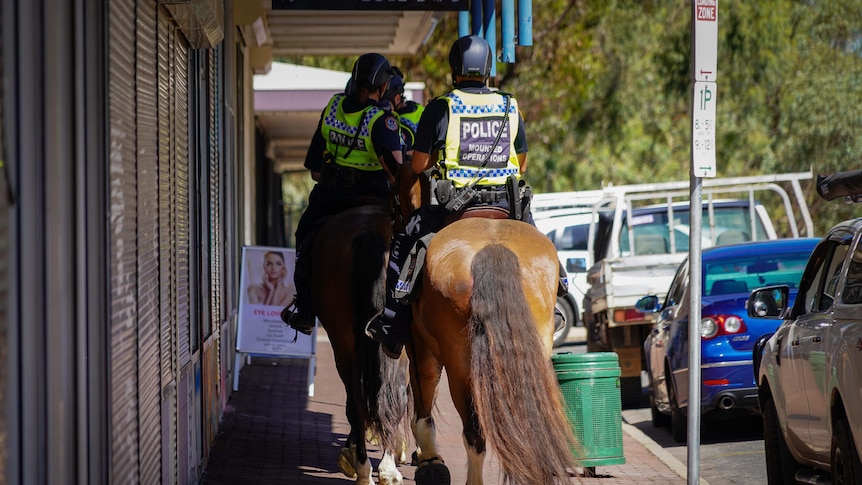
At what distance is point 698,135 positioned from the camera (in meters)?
7.37

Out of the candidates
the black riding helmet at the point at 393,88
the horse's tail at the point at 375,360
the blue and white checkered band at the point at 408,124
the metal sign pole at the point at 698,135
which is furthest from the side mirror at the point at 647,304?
the metal sign pole at the point at 698,135

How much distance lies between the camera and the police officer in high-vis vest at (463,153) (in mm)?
7574

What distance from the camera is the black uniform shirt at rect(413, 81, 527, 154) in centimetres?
764

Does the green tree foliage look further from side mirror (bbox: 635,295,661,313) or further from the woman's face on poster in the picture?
side mirror (bbox: 635,295,661,313)

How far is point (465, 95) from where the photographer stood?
764cm

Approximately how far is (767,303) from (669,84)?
25.8 meters

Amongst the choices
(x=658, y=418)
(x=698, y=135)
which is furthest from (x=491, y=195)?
(x=658, y=418)

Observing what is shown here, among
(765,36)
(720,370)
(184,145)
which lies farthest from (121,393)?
(765,36)

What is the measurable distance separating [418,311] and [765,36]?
26549 mm

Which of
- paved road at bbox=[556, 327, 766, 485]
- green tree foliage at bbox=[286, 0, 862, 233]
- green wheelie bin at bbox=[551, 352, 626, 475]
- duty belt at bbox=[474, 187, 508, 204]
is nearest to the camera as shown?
duty belt at bbox=[474, 187, 508, 204]

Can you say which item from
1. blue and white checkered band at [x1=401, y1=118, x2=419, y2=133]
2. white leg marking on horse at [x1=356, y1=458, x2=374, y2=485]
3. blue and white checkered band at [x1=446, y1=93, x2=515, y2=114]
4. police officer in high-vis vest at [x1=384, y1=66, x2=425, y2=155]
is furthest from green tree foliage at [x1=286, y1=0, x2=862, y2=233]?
blue and white checkered band at [x1=446, y1=93, x2=515, y2=114]

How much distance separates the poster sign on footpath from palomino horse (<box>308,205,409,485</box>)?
5.96 metres

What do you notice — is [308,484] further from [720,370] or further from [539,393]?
[720,370]

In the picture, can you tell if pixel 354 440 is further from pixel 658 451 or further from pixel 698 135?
pixel 658 451
